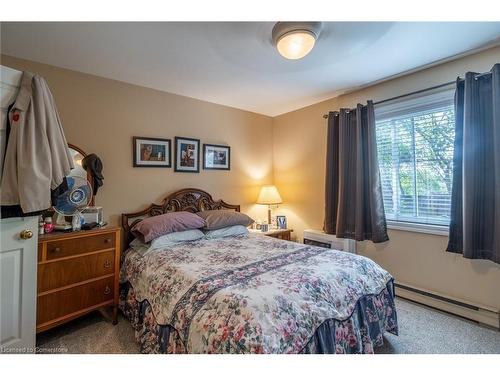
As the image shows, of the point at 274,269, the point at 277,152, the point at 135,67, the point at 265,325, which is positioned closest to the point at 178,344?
the point at 265,325

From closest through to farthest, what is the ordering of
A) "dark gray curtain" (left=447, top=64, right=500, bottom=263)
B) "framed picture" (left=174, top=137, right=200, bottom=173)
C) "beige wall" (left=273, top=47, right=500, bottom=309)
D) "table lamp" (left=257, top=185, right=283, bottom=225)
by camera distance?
"dark gray curtain" (left=447, top=64, right=500, bottom=263), "beige wall" (left=273, top=47, right=500, bottom=309), "framed picture" (left=174, top=137, right=200, bottom=173), "table lamp" (left=257, top=185, right=283, bottom=225)

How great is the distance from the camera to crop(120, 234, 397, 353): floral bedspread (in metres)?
1.17

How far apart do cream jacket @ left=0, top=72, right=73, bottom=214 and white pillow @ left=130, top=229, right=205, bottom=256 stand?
37.3 inches

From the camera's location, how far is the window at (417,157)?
2.39 metres

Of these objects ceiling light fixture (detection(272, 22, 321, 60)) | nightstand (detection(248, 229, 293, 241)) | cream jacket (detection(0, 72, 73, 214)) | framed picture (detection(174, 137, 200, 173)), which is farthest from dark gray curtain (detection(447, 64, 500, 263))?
cream jacket (detection(0, 72, 73, 214))

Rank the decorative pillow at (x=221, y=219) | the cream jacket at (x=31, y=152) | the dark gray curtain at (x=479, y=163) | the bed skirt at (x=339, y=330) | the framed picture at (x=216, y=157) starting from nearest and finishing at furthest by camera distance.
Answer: the bed skirt at (x=339, y=330)
the cream jacket at (x=31, y=152)
the dark gray curtain at (x=479, y=163)
the decorative pillow at (x=221, y=219)
the framed picture at (x=216, y=157)

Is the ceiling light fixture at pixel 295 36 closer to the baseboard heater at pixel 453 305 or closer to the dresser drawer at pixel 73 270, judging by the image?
the dresser drawer at pixel 73 270

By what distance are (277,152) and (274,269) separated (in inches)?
104

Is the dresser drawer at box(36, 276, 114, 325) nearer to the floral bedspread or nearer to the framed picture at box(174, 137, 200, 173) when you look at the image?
the floral bedspread

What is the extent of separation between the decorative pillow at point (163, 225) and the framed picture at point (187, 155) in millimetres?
736

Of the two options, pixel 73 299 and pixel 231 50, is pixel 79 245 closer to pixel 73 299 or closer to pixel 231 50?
pixel 73 299

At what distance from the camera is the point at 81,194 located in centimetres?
226

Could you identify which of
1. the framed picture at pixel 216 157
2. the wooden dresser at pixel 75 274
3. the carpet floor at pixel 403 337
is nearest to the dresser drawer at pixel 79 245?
the wooden dresser at pixel 75 274

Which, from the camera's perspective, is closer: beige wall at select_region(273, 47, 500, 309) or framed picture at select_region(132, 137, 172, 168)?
beige wall at select_region(273, 47, 500, 309)
